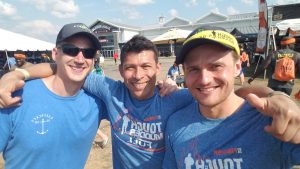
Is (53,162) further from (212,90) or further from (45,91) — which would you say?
(212,90)

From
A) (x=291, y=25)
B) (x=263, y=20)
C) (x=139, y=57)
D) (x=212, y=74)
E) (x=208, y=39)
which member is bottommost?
(x=212, y=74)

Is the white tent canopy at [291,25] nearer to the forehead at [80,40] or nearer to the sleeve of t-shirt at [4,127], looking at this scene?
the forehead at [80,40]

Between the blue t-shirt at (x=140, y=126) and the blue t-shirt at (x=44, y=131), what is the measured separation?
28 centimetres

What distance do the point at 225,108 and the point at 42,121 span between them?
143cm

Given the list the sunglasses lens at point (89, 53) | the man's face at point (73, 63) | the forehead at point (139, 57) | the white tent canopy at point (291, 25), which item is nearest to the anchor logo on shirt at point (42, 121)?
the man's face at point (73, 63)

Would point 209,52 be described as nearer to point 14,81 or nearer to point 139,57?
point 139,57

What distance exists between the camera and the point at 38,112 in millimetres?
2277

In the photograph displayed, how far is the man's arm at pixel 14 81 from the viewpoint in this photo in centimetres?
209

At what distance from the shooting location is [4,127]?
2129 millimetres

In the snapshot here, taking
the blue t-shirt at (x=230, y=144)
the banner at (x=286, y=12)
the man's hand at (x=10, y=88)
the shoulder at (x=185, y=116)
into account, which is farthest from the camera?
the banner at (x=286, y=12)

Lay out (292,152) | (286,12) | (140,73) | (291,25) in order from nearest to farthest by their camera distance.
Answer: (292,152)
(140,73)
(291,25)
(286,12)

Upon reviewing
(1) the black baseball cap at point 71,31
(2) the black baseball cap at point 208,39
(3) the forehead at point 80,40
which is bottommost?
(2) the black baseball cap at point 208,39

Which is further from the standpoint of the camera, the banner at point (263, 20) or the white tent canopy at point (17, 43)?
the white tent canopy at point (17, 43)

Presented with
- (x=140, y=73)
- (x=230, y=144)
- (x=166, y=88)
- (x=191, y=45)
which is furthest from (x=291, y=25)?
(x=230, y=144)
